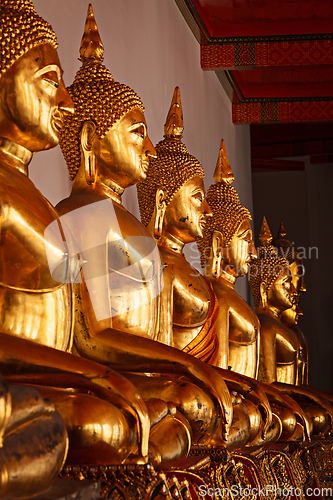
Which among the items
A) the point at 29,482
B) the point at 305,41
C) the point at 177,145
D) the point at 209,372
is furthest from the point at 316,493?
the point at 305,41

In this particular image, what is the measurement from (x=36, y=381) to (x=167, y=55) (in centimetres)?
282

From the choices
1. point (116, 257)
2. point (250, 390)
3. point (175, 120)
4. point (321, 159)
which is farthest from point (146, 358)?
point (321, 159)

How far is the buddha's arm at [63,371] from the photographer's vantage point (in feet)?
4.57

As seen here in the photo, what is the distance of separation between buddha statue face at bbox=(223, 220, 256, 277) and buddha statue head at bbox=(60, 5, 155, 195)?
1231mm

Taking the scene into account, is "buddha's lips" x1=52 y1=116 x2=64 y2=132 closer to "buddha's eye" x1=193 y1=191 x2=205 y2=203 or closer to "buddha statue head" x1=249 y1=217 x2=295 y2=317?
"buddha's eye" x1=193 y1=191 x2=205 y2=203

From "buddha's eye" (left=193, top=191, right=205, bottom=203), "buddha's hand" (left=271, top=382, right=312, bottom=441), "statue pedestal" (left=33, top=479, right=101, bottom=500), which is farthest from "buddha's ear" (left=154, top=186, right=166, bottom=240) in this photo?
"statue pedestal" (left=33, top=479, right=101, bottom=500)

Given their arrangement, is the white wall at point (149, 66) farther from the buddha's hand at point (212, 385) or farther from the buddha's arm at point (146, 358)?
the buddha's hand at point (212, 385)

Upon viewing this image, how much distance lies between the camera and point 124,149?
2.19 meters

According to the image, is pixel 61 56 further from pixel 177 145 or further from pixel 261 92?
pixel 261 92

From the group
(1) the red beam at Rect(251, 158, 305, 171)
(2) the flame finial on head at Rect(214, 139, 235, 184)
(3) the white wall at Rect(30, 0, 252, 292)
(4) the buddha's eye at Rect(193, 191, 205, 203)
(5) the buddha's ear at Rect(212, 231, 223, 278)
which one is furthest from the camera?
(1) the red beam at Rect(251, 158, 305, 171)

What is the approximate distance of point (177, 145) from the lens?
114 inches

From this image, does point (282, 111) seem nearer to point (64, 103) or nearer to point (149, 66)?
point (149, 66)

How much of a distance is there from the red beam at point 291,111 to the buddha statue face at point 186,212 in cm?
327

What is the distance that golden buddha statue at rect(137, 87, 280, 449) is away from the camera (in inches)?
102
